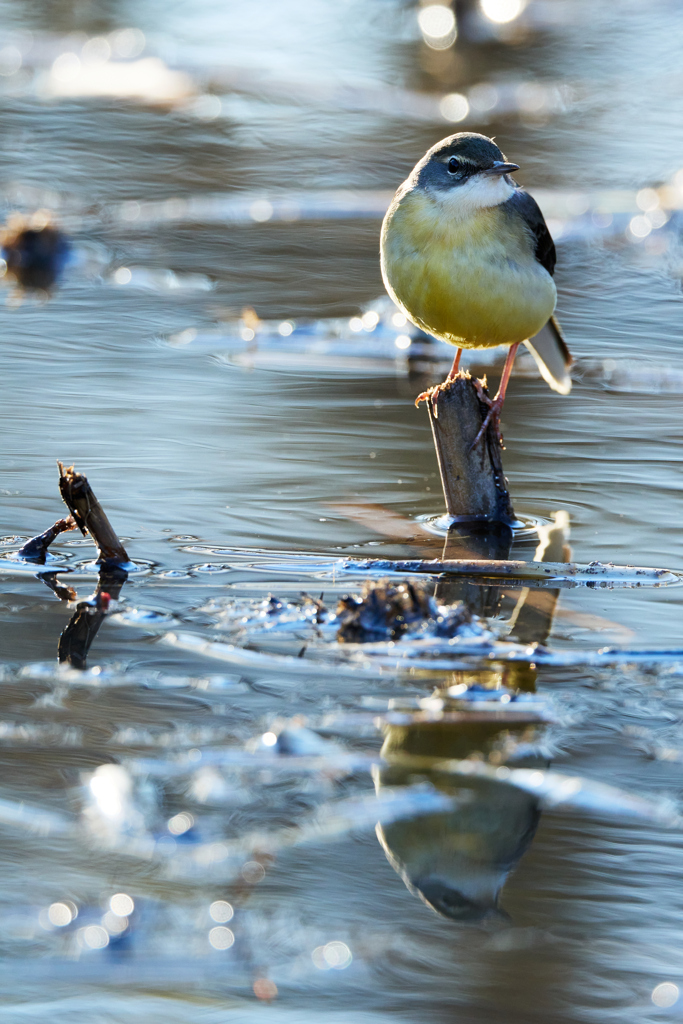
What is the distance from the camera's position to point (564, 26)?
2008 centimetres

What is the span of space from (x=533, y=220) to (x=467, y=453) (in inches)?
41.5

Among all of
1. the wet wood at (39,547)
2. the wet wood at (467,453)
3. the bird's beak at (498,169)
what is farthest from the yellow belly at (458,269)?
the wet wood at (39,547)

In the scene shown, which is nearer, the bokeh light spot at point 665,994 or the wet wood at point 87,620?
the bokeh light spot at point 665,994

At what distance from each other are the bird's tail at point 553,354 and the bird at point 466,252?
912 mm

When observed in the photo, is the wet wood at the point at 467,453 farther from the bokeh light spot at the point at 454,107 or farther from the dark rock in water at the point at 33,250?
the bokeh light spot at the point at 454,107

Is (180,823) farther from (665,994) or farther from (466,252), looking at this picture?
(466,252)

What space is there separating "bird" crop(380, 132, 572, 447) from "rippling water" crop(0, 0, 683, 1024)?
864 millimetres

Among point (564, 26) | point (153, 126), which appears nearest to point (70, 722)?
point (153, 126)

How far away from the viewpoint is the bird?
5.32m

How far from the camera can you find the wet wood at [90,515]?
4723mm

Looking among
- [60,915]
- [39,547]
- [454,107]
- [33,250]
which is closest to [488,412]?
[39,547]

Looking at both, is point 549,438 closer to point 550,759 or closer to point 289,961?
point 550,759

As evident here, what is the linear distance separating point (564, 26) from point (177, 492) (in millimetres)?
16357

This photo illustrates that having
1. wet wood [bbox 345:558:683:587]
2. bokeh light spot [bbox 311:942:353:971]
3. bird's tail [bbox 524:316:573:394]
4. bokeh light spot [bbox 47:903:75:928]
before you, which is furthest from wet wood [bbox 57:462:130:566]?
bird's tail [bbox 524:316:573:394]
